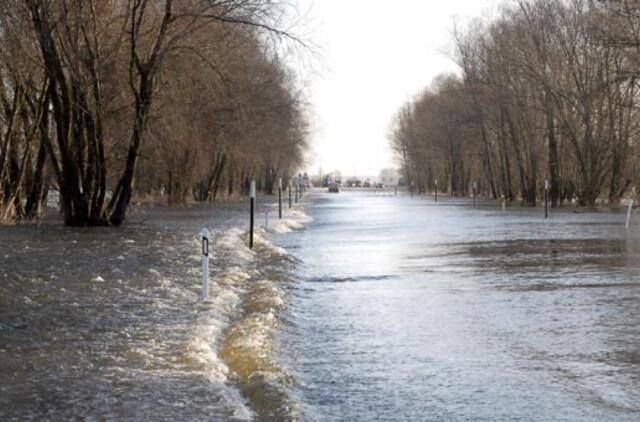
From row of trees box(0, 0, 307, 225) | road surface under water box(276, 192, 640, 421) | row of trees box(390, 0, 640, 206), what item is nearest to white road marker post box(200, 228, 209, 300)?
road surface under water box(276, 192, 640, 421)

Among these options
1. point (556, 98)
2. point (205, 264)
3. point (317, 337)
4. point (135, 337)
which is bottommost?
point (317, 337)

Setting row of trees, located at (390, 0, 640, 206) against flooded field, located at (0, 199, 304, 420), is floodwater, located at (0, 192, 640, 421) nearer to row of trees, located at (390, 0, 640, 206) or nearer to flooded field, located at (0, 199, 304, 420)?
flooded field, located at (0, 199, 304, 420)

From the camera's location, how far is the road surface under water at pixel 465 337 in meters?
6.83

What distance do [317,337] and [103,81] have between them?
2101 centimetres

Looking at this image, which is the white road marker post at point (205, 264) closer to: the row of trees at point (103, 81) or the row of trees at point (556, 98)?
the row of trees at point (103, 81)

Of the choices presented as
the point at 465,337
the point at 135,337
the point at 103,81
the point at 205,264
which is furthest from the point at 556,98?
the point at 135,337

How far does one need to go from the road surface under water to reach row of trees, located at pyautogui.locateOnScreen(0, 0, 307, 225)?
9319 mm

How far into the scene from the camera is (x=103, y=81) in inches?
1137

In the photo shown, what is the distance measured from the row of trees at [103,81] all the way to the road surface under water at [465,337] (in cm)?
932

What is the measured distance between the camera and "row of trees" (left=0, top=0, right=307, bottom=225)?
997 inches

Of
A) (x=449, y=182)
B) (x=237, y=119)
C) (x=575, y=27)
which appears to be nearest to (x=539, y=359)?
(x=237, y=119)

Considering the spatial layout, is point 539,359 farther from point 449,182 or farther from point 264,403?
point 449,182

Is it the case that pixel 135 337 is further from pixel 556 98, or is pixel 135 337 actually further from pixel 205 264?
pixel 556 98

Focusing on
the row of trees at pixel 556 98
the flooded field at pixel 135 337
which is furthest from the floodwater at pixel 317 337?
the row of trees at pixel 556 98
